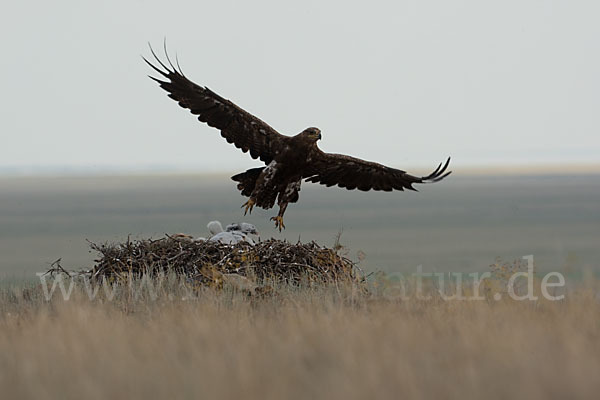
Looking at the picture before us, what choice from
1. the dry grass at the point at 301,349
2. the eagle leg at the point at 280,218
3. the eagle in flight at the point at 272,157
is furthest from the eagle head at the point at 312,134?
the dry grass at the point at 301,349

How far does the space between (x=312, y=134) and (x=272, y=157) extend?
0.68 m

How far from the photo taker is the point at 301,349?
659 cm

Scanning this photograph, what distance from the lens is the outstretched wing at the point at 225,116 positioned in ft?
37.4

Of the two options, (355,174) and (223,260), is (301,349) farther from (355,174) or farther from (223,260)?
(355,174)

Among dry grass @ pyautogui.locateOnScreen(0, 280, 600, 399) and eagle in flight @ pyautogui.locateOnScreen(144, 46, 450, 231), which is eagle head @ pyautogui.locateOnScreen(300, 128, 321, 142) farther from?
dry grass @ pyautogui.locateOnScreen(0, 280, 600, 399)

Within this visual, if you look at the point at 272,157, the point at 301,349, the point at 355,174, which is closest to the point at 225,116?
the point at 272,157

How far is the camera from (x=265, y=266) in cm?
1095

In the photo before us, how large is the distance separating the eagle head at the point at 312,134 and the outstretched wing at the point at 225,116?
0.93 ft

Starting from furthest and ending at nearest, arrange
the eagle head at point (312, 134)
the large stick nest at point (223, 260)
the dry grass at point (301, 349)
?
the eagle head at point (312, 134) → the large stick nest at point (223, 260) → the dry grass at point (301, 349)

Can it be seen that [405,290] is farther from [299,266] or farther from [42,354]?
[42,354]

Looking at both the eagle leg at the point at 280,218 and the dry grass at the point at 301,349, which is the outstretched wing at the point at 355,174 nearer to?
the eagle leg at the point at 280,218

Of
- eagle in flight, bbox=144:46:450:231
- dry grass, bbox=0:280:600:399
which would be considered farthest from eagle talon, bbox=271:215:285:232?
dry grass, bbox=0:280:600:399

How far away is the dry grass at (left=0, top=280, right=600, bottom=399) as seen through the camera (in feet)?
18.0

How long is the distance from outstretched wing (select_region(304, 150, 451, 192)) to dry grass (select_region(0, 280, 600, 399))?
8.97 ft
